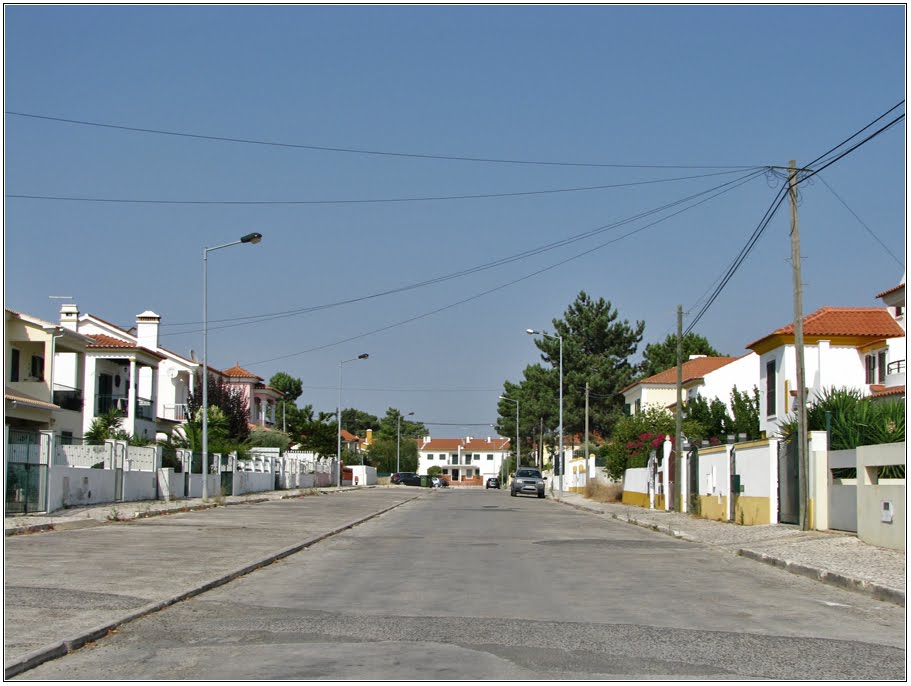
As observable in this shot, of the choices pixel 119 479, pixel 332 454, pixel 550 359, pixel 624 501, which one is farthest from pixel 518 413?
pixel 119 479

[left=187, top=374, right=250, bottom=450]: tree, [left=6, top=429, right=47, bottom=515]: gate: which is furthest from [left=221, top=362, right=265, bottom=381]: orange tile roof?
[left=6, top=429, right=47, bottom=515]: gate

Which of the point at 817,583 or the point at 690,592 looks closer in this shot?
the point at 690,592

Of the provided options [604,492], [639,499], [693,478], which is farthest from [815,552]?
[604,492]

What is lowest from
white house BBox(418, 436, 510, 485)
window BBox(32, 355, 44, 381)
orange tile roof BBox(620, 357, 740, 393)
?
white house BBox(418, 436, 510, 485)

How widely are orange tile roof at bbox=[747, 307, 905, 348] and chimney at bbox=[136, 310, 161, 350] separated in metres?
37.8

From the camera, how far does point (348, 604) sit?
11805 mm

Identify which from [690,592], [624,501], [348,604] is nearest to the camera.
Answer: [348,604]

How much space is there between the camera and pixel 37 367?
43719 mm

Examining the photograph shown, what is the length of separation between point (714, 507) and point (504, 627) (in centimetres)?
2252

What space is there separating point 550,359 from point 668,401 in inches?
880

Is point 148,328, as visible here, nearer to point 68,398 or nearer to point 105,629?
point 68,398

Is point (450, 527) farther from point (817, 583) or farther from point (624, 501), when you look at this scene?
point (624, 501)

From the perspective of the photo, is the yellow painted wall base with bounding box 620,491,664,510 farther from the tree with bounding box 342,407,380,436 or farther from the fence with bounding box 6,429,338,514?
the tree with bounding box 342,407,380,436

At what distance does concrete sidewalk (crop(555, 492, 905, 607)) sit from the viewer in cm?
1416
